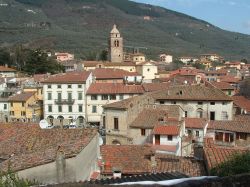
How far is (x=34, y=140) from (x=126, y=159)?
4686 mm

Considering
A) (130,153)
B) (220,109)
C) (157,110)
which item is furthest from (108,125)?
(130,153)

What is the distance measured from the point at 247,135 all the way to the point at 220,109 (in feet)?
39.6

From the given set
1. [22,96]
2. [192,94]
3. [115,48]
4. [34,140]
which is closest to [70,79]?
[22,96]

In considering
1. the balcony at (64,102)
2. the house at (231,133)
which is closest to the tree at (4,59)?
the balcony at (64,102)

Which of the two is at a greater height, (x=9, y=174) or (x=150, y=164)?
(x=9, y=174)

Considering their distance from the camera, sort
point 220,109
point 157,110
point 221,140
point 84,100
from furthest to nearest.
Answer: point 84,100, point 220,109, point 157,110, point 221,140

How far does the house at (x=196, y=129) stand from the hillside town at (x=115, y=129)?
8 centimetres

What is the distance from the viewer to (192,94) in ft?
149

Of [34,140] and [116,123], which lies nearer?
[34,140]

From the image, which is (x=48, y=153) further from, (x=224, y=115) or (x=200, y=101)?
(x=224, y=115)

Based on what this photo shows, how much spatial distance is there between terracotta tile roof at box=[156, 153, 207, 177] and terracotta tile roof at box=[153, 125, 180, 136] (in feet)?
27.0

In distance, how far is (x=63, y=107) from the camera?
60.2m

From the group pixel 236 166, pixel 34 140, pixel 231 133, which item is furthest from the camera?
pixel 231 133

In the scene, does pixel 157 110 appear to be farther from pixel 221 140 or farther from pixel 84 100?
pixel 84 100
